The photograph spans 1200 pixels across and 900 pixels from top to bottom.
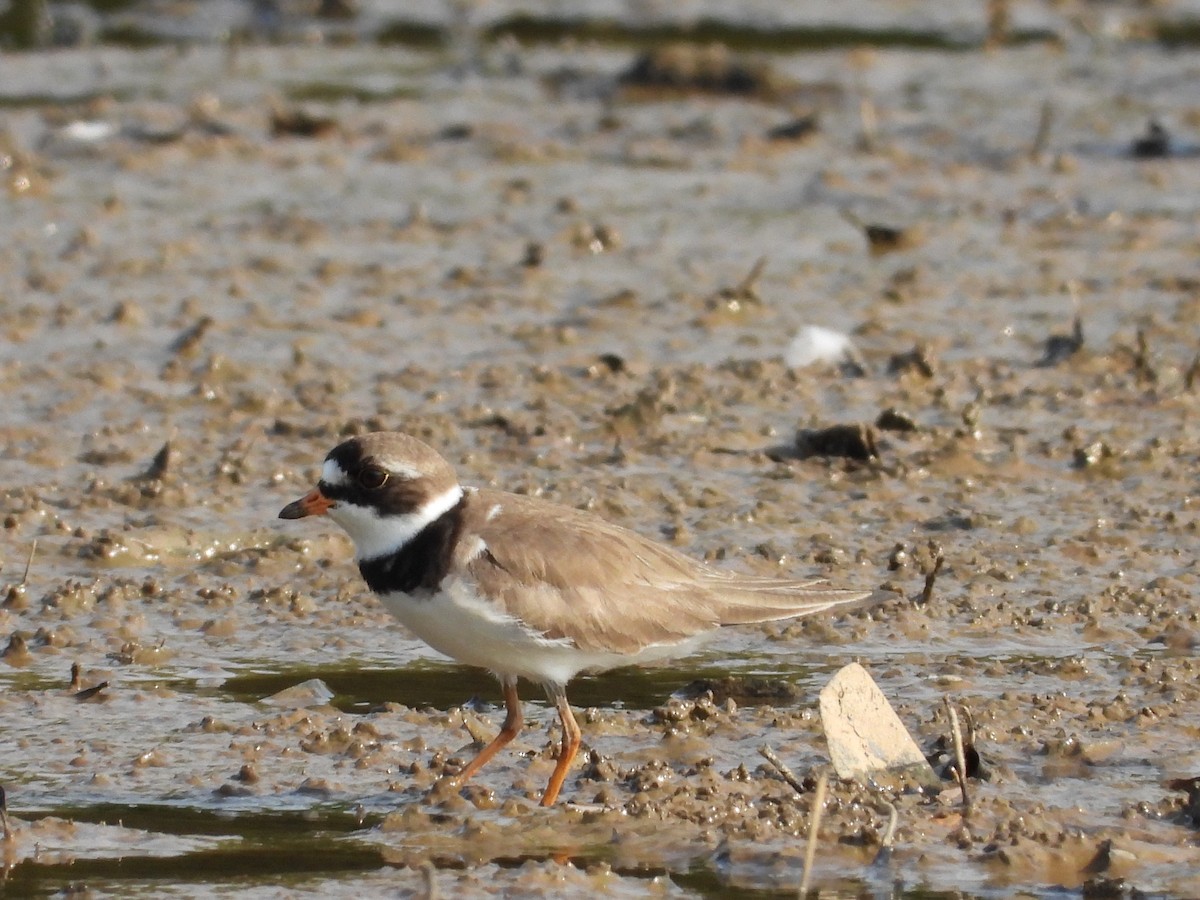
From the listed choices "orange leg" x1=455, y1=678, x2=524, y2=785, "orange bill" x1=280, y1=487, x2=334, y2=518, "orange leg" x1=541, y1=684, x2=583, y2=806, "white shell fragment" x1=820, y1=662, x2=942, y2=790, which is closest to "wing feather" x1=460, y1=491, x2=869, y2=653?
"orange leg" x1=541, y1=684, x2=583, y2=806

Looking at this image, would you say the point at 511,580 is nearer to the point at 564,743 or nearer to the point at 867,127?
the point at 564,743

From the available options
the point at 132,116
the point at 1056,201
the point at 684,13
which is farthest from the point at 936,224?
the point at 684,13

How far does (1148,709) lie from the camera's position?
17.7ft

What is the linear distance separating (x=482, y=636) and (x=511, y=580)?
0.15 meters

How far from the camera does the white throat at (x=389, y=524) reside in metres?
5.11

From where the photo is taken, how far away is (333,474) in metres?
5.22

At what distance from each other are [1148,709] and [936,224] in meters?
5.51

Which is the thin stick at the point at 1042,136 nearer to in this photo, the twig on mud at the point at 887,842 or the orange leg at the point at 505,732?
the orange leg at the point at 505,732

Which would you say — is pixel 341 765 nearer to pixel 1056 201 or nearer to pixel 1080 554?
pixel 1080 554

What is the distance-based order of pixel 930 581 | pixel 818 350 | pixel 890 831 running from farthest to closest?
pixel 818 350 < pixel 930 581 < pixel 890 831

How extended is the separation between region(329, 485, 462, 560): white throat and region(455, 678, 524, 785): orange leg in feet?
1.49

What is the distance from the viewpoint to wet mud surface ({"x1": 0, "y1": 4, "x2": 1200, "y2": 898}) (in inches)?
189

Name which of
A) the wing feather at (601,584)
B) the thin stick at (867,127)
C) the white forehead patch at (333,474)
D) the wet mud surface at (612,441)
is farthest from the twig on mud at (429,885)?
the thin stick at (867,127)

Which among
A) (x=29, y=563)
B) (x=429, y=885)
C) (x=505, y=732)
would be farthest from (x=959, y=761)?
(x=29, y=563)
